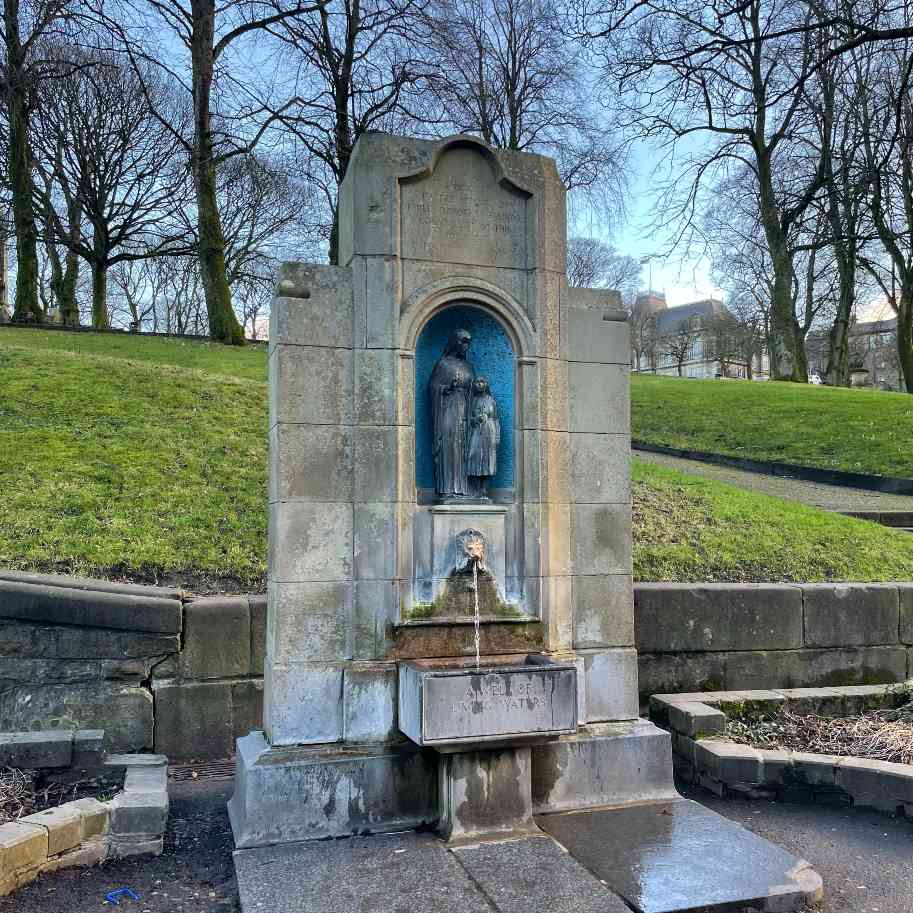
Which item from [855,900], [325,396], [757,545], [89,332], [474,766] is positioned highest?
[89,332]

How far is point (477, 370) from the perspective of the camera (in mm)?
6363

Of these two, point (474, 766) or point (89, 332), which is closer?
point (474, 766)

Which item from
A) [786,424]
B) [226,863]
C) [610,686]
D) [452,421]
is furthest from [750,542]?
[786,424]

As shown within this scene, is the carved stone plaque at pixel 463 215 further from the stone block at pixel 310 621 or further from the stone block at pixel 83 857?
the stone block at pixel 83 857

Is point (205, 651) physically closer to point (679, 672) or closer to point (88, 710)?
point (88, 710)

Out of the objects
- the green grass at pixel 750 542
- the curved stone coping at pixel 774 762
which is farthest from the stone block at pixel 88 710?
the green grass at pixel 750 542

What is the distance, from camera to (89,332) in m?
23.1

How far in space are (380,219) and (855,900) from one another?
4985mm

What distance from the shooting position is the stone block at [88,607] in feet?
21.2

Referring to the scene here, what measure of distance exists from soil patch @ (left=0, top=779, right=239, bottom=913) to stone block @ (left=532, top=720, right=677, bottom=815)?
1809mm

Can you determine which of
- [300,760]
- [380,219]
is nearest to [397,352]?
[380,219]

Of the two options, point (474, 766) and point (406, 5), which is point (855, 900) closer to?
point (474, 766)

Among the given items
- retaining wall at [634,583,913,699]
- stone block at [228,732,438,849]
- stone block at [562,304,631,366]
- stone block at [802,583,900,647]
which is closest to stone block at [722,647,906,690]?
retaining wall at [634,583,913,699]

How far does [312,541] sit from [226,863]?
6.52 ft
